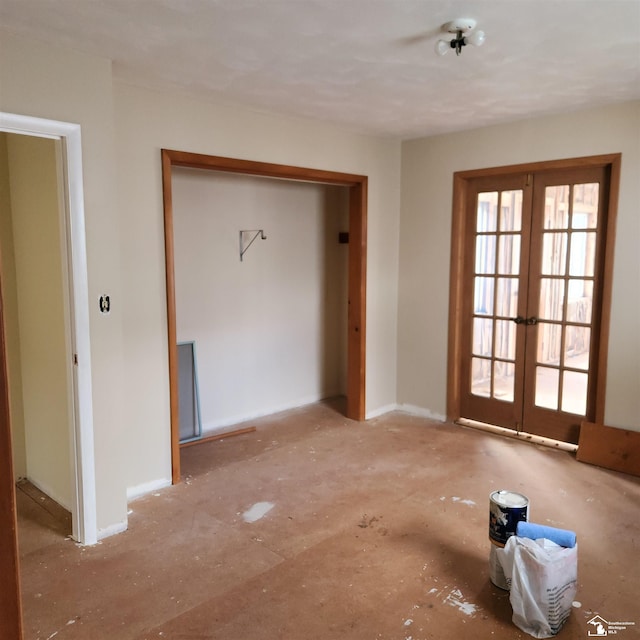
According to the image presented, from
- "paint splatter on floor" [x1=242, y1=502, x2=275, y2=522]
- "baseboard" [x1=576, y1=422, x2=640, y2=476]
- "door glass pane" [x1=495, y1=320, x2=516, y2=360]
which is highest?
"door glass pane" [x1=495, y1=320, x2=516, y2=360]

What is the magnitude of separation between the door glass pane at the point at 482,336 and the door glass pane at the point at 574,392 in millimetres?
669

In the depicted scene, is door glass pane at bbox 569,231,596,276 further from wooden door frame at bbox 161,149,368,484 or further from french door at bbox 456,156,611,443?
wooden door frame at bbox 161,149,368,484

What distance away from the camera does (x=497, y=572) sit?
101 inches

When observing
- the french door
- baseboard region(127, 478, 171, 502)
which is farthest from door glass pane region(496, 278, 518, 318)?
baseboard region(127, 478, 171, 502)

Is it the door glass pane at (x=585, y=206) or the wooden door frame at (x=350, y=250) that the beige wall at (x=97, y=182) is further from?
the door glass pane at (x=585, y=206)

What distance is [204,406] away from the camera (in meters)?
4.79

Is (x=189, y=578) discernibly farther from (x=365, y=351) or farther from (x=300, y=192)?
(x=300, y=192)

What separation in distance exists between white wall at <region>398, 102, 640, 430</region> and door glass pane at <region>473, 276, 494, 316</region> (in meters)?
0.26

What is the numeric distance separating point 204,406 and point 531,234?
3.03m

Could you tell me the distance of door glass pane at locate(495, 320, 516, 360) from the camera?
461cm

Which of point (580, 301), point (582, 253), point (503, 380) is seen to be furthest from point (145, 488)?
point (582, 253)

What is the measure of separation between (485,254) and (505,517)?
2707mm

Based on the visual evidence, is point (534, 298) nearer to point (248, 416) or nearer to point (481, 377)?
point (481, 377)

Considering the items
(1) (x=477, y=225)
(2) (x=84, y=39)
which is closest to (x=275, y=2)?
(2) (x=84, y=39)
